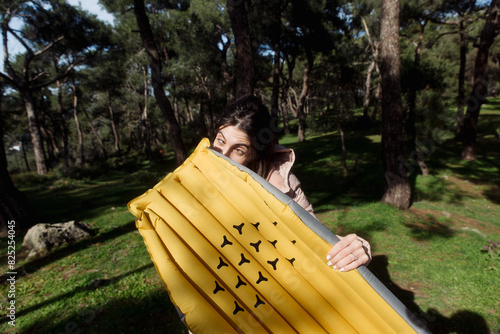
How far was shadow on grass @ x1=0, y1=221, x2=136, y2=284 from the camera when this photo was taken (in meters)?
4.58

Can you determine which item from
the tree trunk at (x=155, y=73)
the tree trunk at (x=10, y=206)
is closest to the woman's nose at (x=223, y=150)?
the tree trunk at (x=155, y=73)

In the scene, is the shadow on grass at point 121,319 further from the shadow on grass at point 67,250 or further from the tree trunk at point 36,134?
the tree trunk at point 36,134

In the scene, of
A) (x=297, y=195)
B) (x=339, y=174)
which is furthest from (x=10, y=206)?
(x=339, y=174)

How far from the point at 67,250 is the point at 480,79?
15.5 m

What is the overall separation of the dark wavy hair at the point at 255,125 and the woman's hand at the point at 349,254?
0.72 m

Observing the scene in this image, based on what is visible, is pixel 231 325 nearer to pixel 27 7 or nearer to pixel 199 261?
pixel 199 261

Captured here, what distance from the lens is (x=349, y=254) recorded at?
1.51m

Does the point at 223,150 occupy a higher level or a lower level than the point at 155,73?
lower

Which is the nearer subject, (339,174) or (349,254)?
(349,254)

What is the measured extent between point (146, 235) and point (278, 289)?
0.89 metres

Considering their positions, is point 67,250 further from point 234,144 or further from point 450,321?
point 450,321

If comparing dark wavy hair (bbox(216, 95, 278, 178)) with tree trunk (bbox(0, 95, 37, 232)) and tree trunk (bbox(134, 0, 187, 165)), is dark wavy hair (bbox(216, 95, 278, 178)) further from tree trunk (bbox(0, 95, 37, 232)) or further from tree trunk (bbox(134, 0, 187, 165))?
tree trunk (bbox(0, 95, 37, 232))

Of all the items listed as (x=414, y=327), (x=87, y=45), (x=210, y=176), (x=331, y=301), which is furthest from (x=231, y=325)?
(x=87, y=45)

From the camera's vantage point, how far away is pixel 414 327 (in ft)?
4.78
